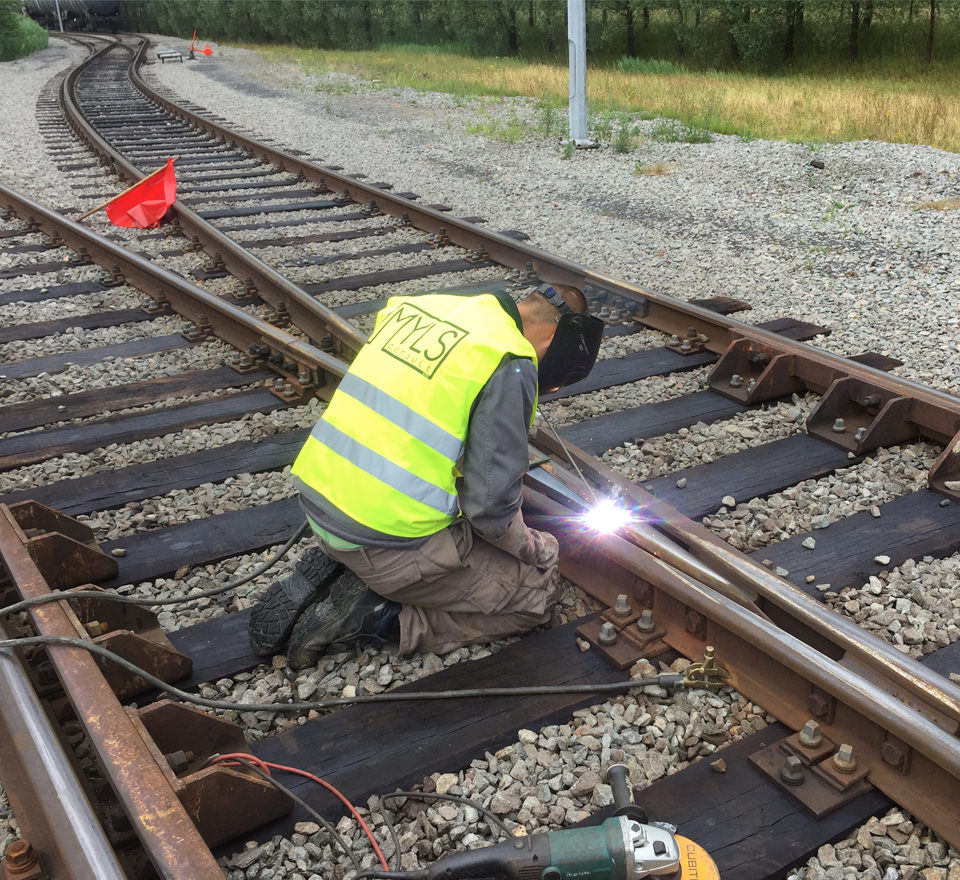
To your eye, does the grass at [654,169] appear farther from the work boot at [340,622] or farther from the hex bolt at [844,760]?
the hex bolt at [844,760]

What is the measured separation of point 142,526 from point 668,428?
8.31 feet

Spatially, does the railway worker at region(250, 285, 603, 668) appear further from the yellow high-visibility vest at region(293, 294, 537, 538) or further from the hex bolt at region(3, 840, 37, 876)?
the hex bolt at region(3, 840, 37, 876)

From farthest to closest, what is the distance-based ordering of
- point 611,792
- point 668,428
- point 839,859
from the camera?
point 668,428 < point 611,792 < point 839,859

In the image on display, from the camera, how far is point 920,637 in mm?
3154

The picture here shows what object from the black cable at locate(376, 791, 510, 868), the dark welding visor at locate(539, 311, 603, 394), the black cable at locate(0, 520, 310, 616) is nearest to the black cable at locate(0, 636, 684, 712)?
the black cable at locate(0, 520, 310, 616)

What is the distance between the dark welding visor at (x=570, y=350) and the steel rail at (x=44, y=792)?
187cm

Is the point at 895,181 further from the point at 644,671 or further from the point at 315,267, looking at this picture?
the point at 644,671

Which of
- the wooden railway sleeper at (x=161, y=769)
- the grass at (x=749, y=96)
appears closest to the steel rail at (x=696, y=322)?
the wooden railway sleeper at (x=161, y=769)

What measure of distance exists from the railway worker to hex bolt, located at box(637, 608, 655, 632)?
0.33m

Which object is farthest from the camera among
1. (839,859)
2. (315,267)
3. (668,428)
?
(315,267)

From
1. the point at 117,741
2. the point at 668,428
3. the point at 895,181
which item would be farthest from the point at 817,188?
the point at 117,741

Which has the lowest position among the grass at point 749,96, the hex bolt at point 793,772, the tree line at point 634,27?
the hex bolt at point 793,772

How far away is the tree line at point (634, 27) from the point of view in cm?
2755

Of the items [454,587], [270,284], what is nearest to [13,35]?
[270,284]
